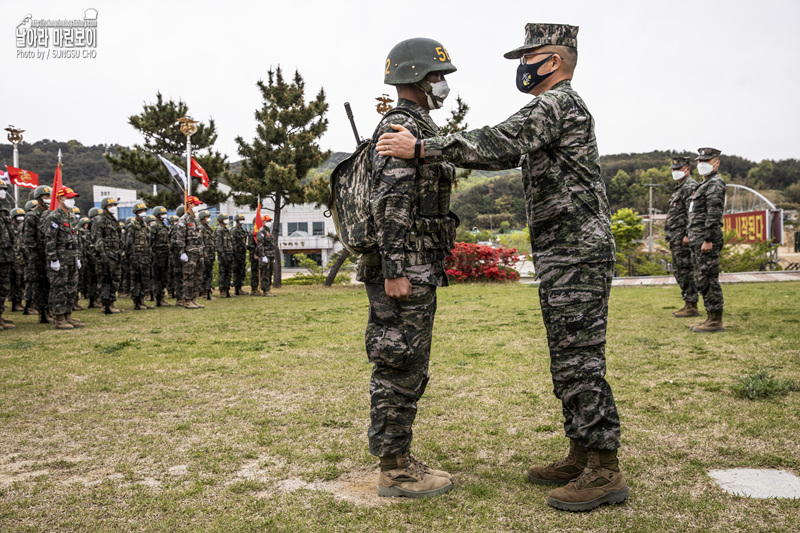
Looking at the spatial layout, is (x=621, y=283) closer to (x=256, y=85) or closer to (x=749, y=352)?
(x=749, y=352)

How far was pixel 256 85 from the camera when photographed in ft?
77.0

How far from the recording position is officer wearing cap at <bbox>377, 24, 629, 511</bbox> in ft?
8.88

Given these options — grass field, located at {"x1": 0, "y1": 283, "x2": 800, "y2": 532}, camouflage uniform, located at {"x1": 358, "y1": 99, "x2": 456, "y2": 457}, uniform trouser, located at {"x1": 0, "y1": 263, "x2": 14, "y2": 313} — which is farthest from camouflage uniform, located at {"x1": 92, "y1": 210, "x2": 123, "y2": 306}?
camouflage uniform, located at {"x1": 358, "y1": 99, "x2": 456, "y2": 457}

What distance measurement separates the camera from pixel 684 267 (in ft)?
29.7

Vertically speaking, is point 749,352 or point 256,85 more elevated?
point 256,85

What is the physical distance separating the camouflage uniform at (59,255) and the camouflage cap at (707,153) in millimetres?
10830

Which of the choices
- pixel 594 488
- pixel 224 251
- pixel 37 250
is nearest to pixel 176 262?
pixel 224 251

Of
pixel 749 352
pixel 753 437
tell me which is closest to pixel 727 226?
pixel 749 352

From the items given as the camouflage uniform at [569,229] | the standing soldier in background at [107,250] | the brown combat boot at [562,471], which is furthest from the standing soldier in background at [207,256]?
the brown combat boot at [562,471]

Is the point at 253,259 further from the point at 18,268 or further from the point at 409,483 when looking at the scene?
the point at 409,483

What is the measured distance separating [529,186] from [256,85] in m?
22.8

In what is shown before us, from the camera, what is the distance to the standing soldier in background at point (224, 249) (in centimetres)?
1684

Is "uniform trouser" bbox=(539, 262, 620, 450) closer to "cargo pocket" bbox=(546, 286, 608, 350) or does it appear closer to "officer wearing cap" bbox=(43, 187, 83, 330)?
"cargo pocket" bbox=(546, 286, 608, 350)

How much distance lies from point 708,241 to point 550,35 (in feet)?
19.7
